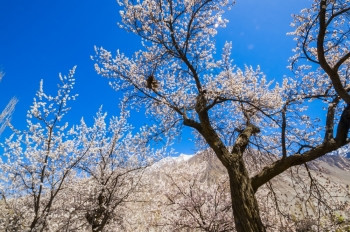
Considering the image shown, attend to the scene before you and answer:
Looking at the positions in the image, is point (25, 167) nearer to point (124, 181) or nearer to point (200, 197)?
point (124, 181)

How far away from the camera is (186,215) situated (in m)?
9.95

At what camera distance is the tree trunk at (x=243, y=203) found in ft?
12.8

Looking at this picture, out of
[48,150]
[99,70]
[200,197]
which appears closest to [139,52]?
[99,70]

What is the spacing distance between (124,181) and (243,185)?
22.7ft

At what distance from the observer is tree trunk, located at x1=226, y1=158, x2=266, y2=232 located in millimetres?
3896

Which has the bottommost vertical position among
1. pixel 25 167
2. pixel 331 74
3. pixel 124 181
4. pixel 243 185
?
pixel 243 185

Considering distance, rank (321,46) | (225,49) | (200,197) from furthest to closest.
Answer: (200,197) → (225,49) → (321,46)

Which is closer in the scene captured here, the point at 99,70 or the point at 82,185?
the point at 99,70

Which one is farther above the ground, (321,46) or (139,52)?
(139,52)

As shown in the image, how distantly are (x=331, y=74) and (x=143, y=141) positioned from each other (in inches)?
170

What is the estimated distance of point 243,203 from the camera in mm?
4043

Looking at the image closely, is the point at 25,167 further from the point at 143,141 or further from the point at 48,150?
the point at 143,141

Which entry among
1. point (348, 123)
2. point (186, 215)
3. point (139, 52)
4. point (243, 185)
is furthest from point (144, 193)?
point (348, 123)

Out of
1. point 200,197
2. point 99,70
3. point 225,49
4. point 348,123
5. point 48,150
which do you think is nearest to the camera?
point 348,123
